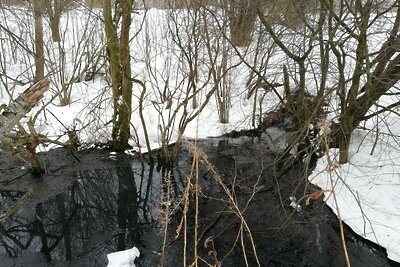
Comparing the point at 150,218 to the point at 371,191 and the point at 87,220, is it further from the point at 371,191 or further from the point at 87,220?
the point at 371,191

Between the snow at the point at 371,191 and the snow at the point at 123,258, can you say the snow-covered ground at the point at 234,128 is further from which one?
the snow at the point at 123,258

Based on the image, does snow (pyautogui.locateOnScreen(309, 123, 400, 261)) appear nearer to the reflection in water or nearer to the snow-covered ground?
the snow-covered ground

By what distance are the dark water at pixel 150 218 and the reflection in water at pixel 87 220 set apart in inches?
0.7

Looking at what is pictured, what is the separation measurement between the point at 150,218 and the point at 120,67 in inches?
130

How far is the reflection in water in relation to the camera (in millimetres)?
5934

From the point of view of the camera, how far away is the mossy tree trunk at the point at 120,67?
7.53 m

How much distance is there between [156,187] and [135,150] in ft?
5.37

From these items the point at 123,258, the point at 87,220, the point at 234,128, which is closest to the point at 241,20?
the point at 234,128

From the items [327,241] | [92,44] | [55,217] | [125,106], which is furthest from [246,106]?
[55,217]

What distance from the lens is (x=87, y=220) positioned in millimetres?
6742

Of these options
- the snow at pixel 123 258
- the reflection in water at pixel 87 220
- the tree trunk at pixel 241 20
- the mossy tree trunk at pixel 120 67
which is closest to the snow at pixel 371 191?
the snow at pixel 123 258

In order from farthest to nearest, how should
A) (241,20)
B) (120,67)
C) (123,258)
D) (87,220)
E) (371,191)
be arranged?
(241,20)
(120,67)
(371,191)
(87,220)
(123,258)

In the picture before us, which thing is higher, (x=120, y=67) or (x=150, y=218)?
(x=120, y=67)

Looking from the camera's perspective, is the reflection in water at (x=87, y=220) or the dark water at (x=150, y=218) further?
the reflection in water at (x=87, y=220)
